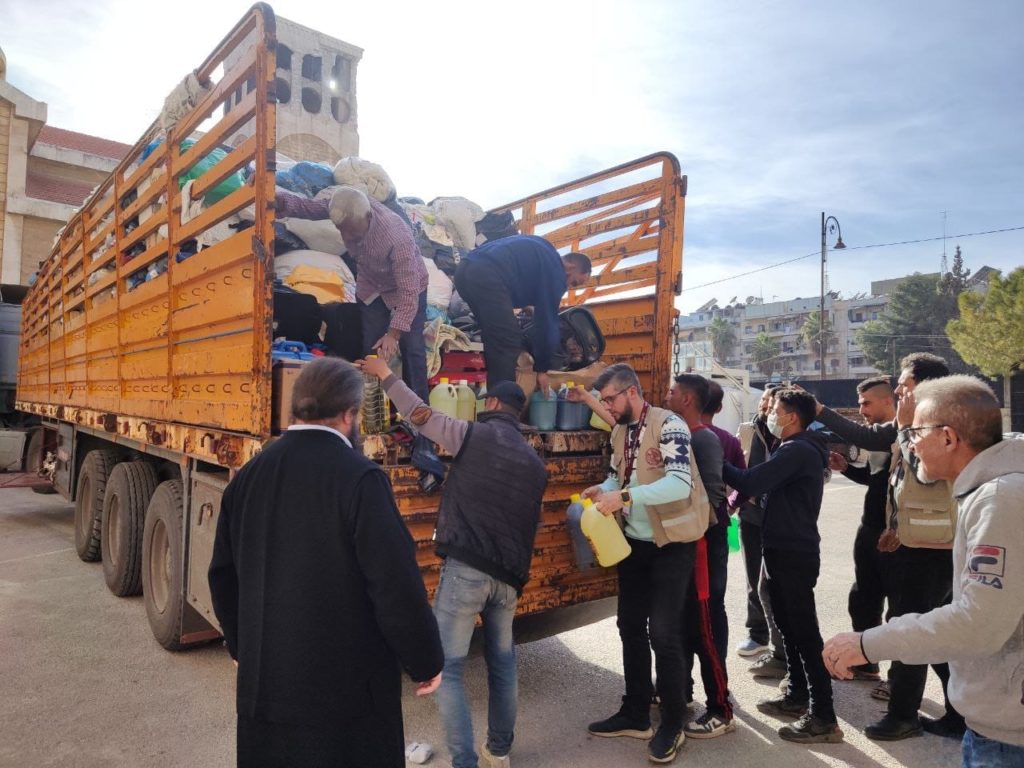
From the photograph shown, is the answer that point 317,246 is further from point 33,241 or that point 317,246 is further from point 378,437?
point 33,241

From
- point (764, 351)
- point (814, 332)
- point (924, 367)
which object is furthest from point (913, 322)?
point (924, 367)

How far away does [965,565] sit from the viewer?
5.01 feet

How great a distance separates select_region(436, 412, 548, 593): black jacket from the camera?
8.36ft

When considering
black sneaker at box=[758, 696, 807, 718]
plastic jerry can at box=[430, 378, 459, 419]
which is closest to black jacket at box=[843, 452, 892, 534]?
black sneaker at box=[758, 696, 807, 718]

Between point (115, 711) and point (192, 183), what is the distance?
8.03 feet

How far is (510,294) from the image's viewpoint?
3.72 m

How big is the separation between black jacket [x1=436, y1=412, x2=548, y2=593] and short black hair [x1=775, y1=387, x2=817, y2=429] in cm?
138

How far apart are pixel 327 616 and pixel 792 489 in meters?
2.38

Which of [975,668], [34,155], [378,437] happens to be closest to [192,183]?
[378,437]

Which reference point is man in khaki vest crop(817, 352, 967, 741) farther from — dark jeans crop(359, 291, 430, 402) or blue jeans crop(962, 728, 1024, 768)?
dark jeans crop(359, 291, 430, 402)

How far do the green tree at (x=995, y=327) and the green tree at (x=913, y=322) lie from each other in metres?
18.9

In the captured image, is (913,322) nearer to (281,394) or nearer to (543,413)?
(543,413)

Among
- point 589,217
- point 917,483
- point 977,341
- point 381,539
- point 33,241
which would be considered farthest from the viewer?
point 977,341

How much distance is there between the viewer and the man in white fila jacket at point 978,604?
56.6 inches
